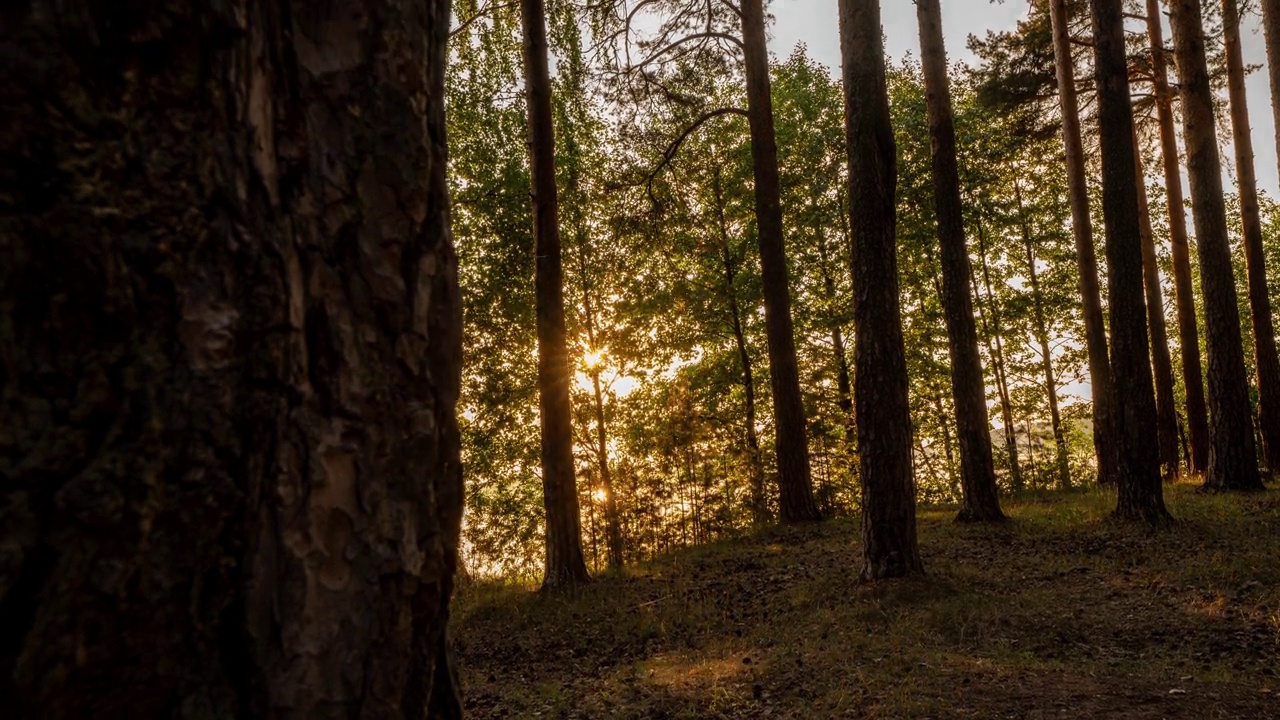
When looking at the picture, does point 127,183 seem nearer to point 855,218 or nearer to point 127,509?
point 127,509

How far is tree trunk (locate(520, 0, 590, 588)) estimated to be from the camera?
30.8ft

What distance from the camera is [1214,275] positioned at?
11.5 meters

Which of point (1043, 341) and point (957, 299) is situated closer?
point (957, 299)

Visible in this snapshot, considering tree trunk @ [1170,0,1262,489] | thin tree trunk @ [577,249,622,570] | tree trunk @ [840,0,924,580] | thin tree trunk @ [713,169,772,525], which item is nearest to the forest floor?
tree trunk @ [840,0,924,580]

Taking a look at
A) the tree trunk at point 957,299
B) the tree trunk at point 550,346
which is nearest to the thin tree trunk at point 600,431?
the tree trunk at point 550,346

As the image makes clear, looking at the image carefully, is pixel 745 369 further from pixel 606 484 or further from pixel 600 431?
pixel 606 484

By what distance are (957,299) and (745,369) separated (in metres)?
7.70

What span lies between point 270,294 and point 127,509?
1.11 ft

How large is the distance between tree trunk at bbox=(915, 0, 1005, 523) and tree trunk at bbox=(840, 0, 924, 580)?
3.89 metres

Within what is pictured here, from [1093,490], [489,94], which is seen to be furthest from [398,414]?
[1093,490]

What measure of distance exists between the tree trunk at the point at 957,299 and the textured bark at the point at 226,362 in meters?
10.7

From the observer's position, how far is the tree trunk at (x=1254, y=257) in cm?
1298

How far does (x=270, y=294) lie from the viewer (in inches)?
44.6

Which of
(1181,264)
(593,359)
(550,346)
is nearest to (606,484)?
(593,359)
